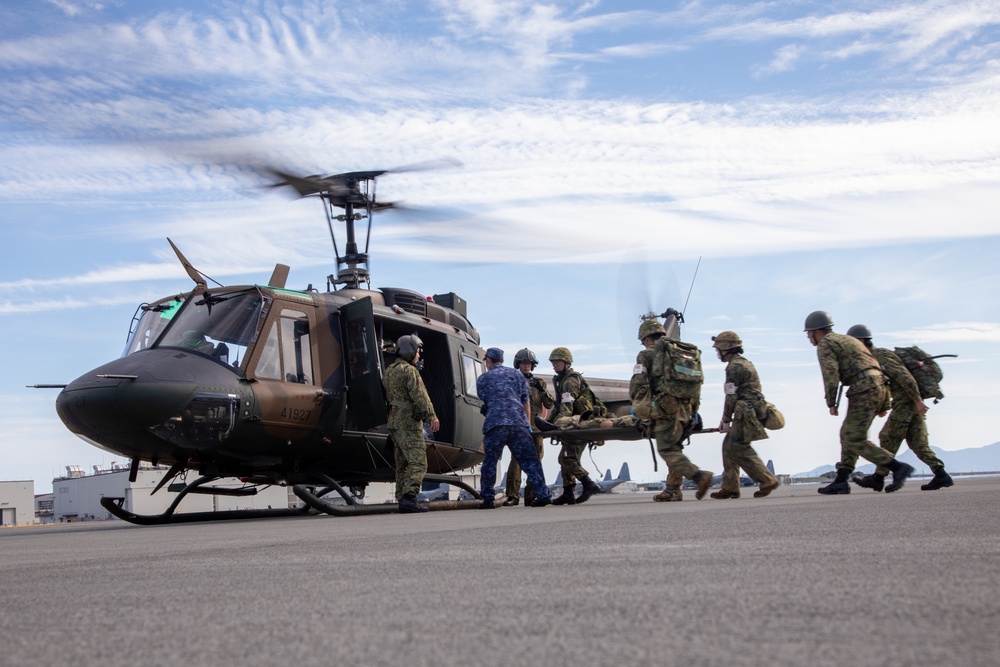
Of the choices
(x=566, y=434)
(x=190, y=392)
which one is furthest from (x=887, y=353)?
(x=190, y=392)

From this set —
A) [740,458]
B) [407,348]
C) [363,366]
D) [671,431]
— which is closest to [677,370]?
[671,431]

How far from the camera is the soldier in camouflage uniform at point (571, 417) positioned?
38.7 ft

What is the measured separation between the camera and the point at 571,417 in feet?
39.2

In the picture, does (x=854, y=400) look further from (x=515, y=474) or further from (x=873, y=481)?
(x=515, y=474)

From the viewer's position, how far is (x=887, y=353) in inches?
437

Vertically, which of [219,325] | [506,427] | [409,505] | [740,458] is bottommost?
[409,505]

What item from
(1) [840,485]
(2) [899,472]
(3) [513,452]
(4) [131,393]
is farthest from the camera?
(3) [513,452]

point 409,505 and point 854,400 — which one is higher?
point 854,400

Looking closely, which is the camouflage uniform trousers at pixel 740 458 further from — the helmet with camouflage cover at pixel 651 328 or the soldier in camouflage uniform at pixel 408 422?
the soldier in camouflage uniform at pixel 408 422

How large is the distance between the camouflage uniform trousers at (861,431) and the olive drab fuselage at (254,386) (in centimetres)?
486

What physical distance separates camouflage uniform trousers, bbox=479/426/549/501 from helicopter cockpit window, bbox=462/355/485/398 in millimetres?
2203

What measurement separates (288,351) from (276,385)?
0.46 meters

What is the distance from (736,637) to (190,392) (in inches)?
312

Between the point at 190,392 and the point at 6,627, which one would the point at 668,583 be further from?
the point at 190,392
